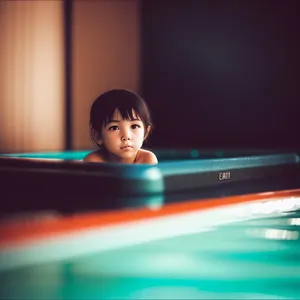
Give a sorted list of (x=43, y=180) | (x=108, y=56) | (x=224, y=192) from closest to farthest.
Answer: (x=43, y=180)
(x=224, y=192)
(x=108, y=56)

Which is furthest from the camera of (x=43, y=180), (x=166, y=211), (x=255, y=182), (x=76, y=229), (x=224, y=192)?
(x=255, y=182)

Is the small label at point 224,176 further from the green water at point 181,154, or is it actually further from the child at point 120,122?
the green water at point 181,154

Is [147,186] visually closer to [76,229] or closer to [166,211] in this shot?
[166,211]

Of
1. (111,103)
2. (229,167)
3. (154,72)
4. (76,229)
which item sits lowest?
(76,229)

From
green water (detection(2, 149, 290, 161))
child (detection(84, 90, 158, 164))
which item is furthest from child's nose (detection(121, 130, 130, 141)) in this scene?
green water (detection(2, 149, 290, 161))

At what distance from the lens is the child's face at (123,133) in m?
1.67

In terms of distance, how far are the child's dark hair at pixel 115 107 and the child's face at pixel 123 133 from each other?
0.01 m

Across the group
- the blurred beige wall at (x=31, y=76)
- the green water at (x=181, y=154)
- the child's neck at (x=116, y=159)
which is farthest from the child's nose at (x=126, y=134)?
the blurred beige wall at (x=31, y=76)

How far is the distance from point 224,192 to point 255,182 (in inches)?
9.8

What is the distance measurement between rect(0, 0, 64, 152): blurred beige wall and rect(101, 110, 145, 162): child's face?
Result: 5.58ft

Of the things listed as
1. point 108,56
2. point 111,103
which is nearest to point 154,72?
point 108,56

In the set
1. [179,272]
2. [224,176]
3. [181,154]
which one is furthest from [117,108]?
[181,154]

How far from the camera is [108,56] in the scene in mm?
3971

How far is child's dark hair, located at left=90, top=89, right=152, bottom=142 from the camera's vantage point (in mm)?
1670
